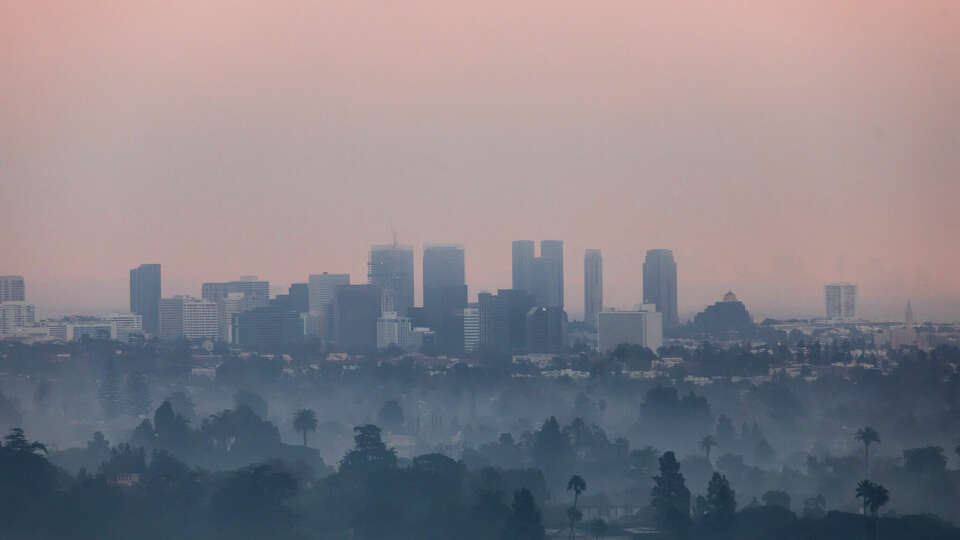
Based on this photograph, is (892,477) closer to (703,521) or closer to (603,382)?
(703,521)

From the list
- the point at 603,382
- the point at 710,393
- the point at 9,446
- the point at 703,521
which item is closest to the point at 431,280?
the point at 603,382

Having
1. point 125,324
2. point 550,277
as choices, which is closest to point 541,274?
point 550,277

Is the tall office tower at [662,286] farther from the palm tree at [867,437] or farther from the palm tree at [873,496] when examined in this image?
the palm tree at [873,496]

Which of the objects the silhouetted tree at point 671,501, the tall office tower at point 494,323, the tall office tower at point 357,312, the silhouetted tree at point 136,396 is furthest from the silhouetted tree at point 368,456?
the tall office tower at point 357,312

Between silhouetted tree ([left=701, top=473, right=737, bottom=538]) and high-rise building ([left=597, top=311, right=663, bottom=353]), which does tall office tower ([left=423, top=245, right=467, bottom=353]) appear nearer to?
high-rise building ([left=597, top=311, right=663, bottom=353])

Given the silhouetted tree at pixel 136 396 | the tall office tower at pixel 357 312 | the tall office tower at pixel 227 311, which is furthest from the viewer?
the tall office tower at pixel 227 311

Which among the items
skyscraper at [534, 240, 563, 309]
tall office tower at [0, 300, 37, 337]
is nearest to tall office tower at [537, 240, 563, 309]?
skyscraper at [534, 240, 563, 309]
